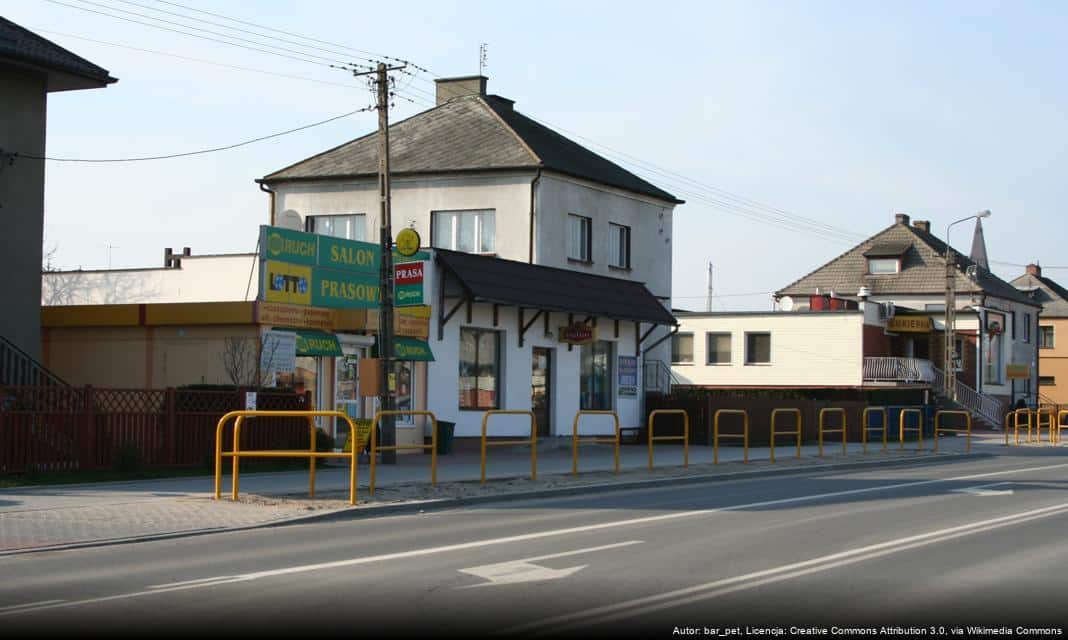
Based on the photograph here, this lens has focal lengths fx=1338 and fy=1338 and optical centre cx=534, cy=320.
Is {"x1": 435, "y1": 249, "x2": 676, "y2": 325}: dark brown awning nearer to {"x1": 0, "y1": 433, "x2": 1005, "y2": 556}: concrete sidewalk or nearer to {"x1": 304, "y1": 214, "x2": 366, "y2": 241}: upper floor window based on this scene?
{"x1": 0, "y1": 433, "x2": 1005, "y2": 556}: concrete sidewalk

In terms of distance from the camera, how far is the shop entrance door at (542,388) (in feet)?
110

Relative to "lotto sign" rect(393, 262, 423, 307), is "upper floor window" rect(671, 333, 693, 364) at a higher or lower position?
lower

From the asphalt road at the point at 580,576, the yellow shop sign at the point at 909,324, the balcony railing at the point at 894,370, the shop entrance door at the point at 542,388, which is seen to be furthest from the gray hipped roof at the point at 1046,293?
the asphalt road at the point at 580,576

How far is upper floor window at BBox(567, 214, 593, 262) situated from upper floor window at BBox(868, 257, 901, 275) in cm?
3563

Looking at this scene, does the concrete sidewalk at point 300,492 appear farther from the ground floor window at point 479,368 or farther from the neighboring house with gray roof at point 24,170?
the neighboring house with gray roof at point 24,170

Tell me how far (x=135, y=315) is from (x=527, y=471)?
29.7 feet

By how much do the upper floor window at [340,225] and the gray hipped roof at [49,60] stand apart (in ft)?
47.4

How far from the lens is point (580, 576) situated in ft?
36.2

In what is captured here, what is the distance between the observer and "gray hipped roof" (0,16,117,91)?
24484 millimetres

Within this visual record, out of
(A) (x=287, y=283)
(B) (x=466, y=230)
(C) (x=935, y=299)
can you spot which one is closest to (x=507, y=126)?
(B) (x=466, y=230)

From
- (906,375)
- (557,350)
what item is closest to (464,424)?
(557,350)

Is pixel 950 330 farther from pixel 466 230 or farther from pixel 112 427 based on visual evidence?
pixel 112 427

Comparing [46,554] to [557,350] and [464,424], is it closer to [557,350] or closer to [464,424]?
[464,424]

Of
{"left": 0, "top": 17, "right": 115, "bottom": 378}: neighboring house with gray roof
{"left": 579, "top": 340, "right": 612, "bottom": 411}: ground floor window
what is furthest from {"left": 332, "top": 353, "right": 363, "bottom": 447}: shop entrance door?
{"left": 579, "top": 340, "right": 612, "bottom": 411}: ground floor window
